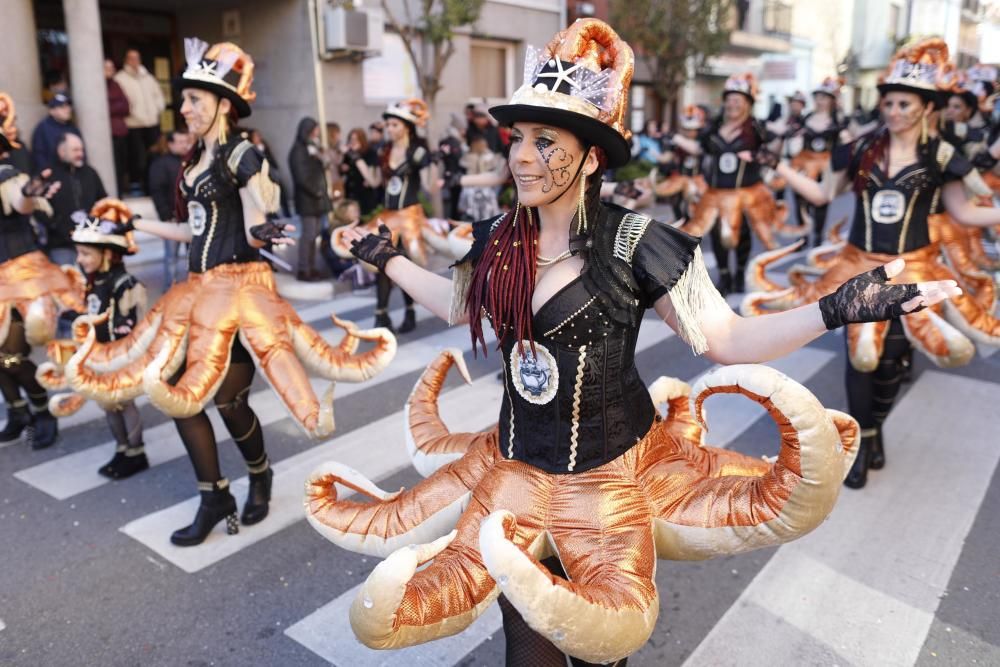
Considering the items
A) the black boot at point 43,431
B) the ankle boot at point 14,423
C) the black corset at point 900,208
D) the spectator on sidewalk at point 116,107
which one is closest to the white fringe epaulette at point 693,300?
the black corset at point 900,208

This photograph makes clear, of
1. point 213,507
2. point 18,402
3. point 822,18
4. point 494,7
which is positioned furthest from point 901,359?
point 822,18

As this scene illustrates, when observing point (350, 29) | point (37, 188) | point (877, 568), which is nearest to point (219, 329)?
point (37, 188)

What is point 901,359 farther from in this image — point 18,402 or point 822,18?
point 822,18

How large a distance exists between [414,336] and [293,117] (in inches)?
301

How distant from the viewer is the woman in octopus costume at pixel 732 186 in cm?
857

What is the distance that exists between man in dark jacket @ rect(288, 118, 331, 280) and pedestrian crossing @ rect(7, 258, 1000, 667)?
4.00 metres

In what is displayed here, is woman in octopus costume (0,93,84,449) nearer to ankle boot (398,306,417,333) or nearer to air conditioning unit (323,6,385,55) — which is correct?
ankle boot (398,306,417,333)

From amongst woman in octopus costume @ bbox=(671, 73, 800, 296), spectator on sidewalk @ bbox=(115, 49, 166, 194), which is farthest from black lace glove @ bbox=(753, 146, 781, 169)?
spectator on sidewalk @ bbox=(115, 49, 166, 194)

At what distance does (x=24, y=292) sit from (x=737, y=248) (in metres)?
7.18

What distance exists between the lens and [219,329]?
3.76m

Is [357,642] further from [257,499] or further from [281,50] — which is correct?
[281,50]

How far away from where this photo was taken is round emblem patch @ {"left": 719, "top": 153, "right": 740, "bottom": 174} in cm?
884

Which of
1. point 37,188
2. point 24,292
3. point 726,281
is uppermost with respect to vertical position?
point 37,188

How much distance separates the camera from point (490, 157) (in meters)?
12.5
